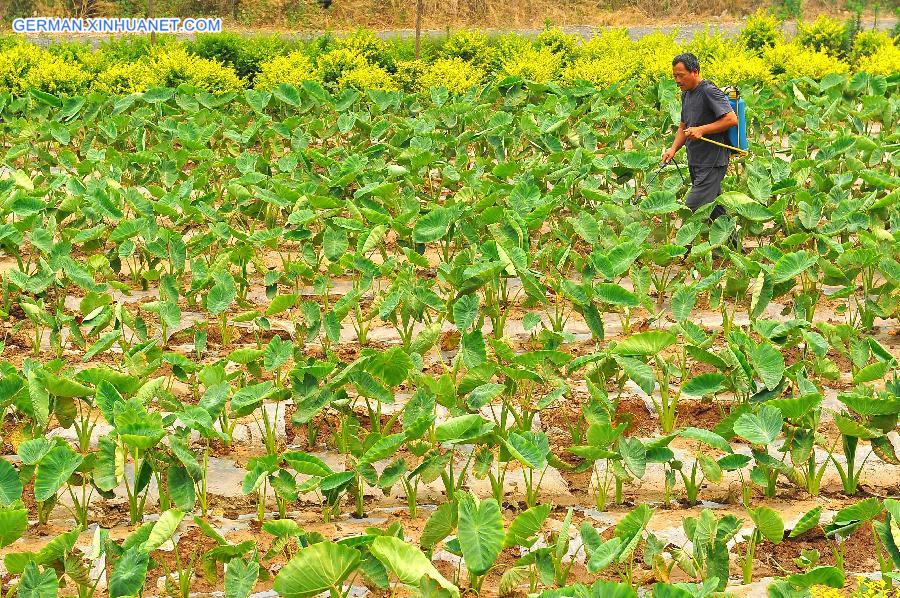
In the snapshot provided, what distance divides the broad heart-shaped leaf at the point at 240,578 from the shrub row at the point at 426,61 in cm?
789

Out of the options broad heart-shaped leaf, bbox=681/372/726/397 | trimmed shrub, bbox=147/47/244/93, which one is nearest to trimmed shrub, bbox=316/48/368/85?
trimmed shrub, bbox=147/47/244/93

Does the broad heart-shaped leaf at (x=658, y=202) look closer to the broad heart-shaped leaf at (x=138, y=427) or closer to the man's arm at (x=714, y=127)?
the man's arm at (x=714, y=127)

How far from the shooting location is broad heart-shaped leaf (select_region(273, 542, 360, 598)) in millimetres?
3107

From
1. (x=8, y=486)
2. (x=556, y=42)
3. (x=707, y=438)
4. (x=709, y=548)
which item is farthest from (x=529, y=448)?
(x=556, y=42)

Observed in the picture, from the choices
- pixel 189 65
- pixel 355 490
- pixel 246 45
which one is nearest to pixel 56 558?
pixel 355 490

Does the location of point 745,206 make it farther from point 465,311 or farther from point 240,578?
point 240,578

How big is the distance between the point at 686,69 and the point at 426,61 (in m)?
6.01

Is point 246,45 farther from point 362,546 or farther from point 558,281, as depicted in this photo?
point 362,546

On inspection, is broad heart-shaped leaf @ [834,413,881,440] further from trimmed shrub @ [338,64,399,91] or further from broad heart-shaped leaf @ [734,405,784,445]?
trimmed shrub @ [338,64,399,91]

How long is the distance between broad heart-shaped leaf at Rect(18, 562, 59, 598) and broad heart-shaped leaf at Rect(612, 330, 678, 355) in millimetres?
2206

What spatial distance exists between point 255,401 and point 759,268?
259 cm

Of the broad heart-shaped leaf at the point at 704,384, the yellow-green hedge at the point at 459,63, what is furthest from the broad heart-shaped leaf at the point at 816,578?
the yellow-green hedge at the point at 459,63

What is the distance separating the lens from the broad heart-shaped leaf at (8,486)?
12.2 feet

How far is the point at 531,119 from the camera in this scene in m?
8.51
